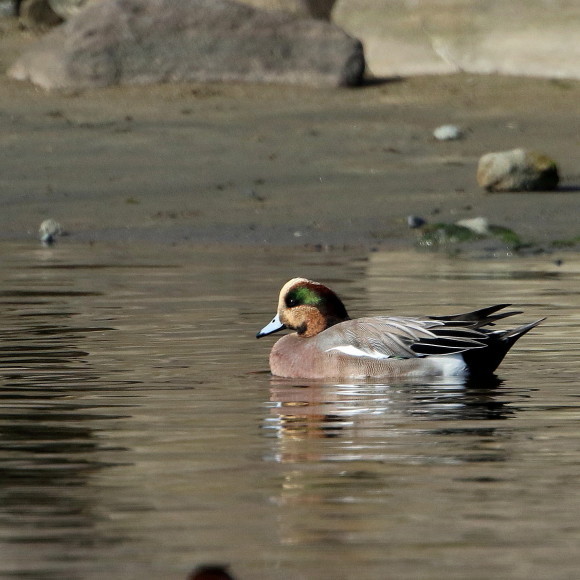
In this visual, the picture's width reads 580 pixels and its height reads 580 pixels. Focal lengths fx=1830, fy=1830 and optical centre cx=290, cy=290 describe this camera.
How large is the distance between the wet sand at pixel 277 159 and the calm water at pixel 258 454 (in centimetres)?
399

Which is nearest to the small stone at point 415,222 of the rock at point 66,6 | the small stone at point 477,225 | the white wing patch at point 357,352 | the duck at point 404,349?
the small stone at point 477,225

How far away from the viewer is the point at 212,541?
4.57 meters

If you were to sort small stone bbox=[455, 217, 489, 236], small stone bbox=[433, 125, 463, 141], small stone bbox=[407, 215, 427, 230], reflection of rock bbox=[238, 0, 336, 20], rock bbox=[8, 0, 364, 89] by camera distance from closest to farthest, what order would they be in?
small stone bbox=[455, 217, 489, 236], small stone bbox=[407, 215, 427, 230], small stone bbox=[433, 125, 463, 141], rock bbox=[8, 0, 364, 89], reflection of rock bbox=[238, 0, 336, 20]

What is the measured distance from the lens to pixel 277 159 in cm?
1655

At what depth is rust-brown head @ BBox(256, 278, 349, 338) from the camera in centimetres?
829

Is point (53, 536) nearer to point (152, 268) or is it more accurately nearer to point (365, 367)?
point (365, 367)

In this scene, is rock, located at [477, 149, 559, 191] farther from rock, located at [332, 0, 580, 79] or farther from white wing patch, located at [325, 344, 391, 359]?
white wing patch, located at [325, 344, 391, 359]

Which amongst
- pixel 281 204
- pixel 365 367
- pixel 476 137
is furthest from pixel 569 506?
pixel 476 137

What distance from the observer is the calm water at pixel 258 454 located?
4473 mm

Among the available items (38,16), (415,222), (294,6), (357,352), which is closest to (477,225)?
(415,222)

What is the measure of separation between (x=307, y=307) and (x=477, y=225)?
20.4 feet

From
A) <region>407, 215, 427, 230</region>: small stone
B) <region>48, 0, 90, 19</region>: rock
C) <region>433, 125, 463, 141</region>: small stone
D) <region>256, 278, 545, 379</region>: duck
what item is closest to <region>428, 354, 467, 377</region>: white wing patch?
<region>256, 278, 545, 379</region>: duck

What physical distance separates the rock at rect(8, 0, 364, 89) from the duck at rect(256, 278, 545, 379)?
1099 cm

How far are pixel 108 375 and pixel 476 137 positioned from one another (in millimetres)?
9887
